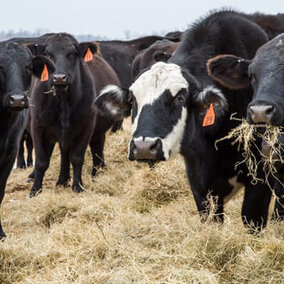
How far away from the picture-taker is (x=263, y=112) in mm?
3994

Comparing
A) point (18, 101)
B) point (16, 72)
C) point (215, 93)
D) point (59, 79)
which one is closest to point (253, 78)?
point (215, 93)

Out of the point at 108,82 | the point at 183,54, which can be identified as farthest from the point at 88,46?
the point at 183,54

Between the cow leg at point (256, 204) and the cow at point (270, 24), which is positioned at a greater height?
the cow at point (270, 24)

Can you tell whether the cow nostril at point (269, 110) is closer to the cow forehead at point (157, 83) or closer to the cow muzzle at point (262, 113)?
the cow muzzle at point (262, 113)

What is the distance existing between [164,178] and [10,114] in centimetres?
191

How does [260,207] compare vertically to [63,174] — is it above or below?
above

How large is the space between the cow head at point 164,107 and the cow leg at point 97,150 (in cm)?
441

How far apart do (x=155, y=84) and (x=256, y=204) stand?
4.23 feet

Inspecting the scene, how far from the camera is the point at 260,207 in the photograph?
5086 millimetres

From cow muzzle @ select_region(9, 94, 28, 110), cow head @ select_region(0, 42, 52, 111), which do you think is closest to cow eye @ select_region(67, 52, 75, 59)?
cow head @ select_region(0, 42, 52, 111)

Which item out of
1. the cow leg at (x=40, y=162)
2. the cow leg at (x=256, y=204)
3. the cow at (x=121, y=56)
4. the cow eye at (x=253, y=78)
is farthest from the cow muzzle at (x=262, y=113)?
the cow at (x=121, y=56)

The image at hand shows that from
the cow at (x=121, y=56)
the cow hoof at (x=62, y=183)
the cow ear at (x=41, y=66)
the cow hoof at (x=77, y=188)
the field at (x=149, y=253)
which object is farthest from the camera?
the cow at (x=121, y=56)

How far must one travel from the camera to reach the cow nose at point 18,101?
18.5 ft

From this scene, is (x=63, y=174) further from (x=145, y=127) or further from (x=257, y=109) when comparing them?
(x=257, y=109)
